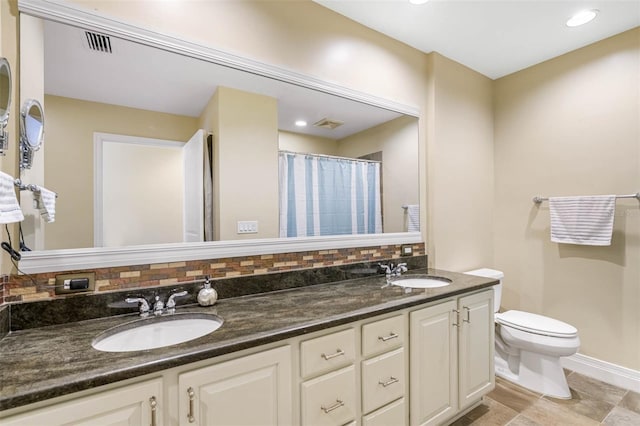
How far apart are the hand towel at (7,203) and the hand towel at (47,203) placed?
0.23 m

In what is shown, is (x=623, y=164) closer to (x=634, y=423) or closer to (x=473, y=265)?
(x=473, y=265)

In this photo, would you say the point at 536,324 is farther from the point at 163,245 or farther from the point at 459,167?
the point at 163,245

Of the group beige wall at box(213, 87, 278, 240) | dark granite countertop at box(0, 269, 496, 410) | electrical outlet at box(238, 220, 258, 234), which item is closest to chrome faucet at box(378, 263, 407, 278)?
dark granite countertop at box(0, 269, 496, 410)

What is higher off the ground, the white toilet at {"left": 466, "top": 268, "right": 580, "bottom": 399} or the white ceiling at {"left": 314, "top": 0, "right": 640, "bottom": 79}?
the white ceiling at {"left": 314, "top": 0, "right": 640, "bottom": 79}

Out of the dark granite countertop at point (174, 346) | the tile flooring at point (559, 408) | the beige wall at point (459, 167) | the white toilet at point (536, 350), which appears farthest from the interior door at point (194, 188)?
the white toilet at point (536, 350)

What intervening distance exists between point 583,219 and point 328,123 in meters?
2.15

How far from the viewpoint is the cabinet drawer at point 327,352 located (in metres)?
1.18

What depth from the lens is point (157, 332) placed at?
48.7 inches

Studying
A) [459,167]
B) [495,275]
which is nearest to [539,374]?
[495,275]

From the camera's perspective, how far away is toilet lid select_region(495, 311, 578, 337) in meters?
2.05

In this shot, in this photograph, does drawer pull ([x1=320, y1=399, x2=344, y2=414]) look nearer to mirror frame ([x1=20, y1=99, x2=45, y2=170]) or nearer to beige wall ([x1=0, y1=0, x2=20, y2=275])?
beige wall ([x1=0, y1=0, x2=20, y2=275])

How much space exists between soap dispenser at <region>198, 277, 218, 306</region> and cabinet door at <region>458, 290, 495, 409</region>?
1.39 meters

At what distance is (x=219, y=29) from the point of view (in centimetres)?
159

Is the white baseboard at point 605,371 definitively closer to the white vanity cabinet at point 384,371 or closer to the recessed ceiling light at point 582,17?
the white vanity cabinet at point 384,371
